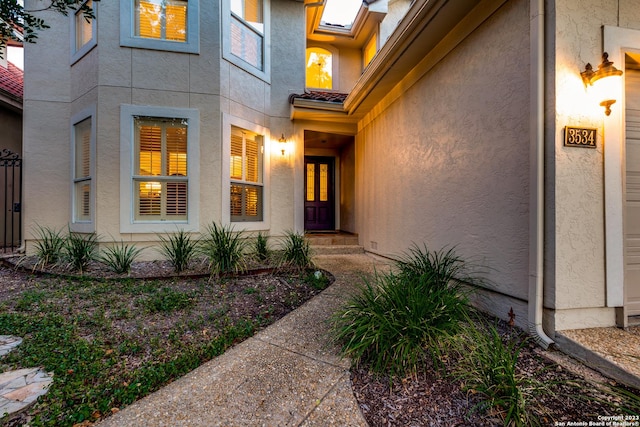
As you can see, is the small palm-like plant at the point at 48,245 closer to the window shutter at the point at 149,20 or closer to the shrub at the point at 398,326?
the window shutter at the point at 149,20

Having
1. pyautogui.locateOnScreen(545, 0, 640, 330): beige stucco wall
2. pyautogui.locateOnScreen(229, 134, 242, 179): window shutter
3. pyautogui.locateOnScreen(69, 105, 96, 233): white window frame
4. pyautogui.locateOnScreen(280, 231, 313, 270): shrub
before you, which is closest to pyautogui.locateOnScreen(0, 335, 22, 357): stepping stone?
pyautogui.locateOnScreen(69, 105, 96, 233): white window frame

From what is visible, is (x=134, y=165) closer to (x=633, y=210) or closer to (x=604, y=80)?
(x=604, y=80)

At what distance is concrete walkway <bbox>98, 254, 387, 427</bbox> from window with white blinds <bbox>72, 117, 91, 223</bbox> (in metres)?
5.08

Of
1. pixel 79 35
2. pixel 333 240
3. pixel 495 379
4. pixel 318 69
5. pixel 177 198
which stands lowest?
pixel 495 379

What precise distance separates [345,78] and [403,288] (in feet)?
25.0

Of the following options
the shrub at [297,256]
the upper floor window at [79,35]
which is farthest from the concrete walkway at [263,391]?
the upper floor window at [79,35]

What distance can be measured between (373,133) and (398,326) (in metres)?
4.91

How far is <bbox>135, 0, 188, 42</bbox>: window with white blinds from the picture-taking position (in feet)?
17.9

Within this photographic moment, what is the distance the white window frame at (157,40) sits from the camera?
209 inches

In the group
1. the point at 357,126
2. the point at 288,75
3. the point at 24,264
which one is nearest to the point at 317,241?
the point at 357,126

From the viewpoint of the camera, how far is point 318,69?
336 inches

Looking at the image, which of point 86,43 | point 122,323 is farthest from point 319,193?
point 122,323

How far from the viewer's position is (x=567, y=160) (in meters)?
2.48

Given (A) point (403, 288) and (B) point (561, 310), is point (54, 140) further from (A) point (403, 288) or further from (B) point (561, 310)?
(B) point (561, 310)
